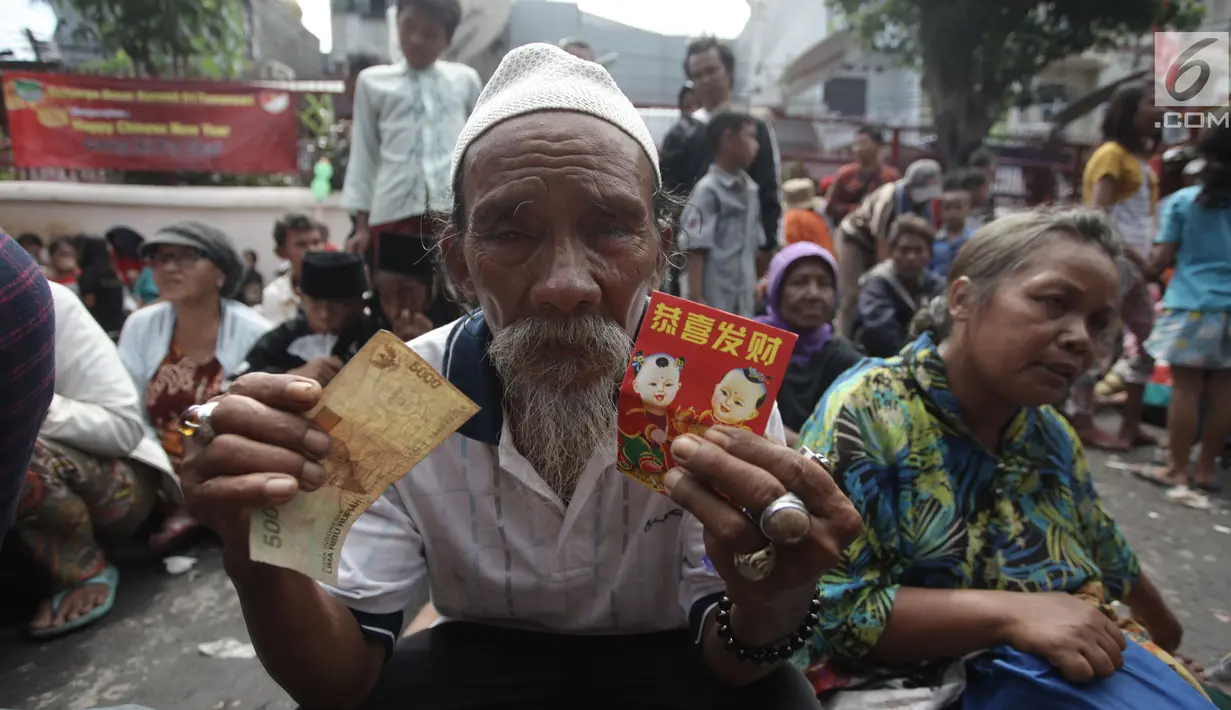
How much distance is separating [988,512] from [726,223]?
3.07m

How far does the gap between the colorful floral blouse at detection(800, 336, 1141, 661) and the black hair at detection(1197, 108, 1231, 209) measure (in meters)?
3.30

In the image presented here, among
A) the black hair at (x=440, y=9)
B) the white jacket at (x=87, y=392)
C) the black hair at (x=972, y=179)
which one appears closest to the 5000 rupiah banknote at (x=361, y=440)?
the white jacket at (x=87, y=392)

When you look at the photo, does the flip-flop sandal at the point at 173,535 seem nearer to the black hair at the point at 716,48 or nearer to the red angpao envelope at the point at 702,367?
the red angpao envelope at the point at 702,367

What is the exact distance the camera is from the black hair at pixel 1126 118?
491 centimetres

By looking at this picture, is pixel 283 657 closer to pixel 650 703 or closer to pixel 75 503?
pixel 650 703

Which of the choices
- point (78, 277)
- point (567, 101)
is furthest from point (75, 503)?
point (78, 277)

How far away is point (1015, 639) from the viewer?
1607 millimetres

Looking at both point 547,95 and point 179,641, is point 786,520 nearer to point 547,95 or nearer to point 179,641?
point 547,95

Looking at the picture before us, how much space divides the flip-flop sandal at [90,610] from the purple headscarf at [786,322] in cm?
309

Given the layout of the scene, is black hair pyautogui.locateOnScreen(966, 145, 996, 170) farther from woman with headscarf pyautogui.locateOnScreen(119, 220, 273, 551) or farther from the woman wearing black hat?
woman with headscarf pyautogui.locateOnScreen(119, 220, 273, 551)

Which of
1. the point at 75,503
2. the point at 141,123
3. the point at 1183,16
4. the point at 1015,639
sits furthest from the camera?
the point at 1183,16

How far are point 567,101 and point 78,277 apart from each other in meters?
7.46

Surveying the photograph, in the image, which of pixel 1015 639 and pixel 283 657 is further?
pixel 1015 639

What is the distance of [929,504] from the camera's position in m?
1.73
